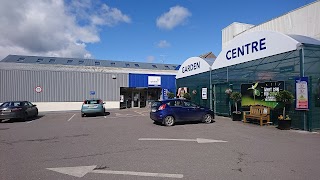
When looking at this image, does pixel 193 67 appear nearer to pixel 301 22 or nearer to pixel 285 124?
pixel 301 22

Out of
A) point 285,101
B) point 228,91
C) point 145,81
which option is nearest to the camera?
point 285,101

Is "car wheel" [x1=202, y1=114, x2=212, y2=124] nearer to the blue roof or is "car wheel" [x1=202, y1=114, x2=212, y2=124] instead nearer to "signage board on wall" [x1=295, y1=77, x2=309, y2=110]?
"signage board on wall" [x1=295, y1=77, x2=309, y2=110]

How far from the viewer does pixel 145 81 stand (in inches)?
1126

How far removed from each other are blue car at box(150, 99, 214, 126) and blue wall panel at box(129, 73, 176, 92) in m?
15.1

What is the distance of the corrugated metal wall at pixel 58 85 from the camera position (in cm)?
2373

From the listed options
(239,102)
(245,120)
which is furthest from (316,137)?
(239,102)

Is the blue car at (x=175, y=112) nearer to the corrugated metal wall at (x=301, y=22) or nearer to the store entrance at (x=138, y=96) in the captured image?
the corrugated metal wall at (x=301, y=22)

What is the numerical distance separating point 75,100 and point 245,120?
18.1 m

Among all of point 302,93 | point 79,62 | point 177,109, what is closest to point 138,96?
point 79,62

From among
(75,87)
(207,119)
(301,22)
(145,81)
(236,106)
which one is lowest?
(207,119)

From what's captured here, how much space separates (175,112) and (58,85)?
16.8 m

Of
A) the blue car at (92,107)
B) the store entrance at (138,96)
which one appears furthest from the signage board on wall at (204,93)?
the store entrance at (138,96)

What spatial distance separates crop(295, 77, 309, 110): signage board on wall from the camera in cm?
1091

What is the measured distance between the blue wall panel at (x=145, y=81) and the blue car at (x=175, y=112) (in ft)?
49.6
